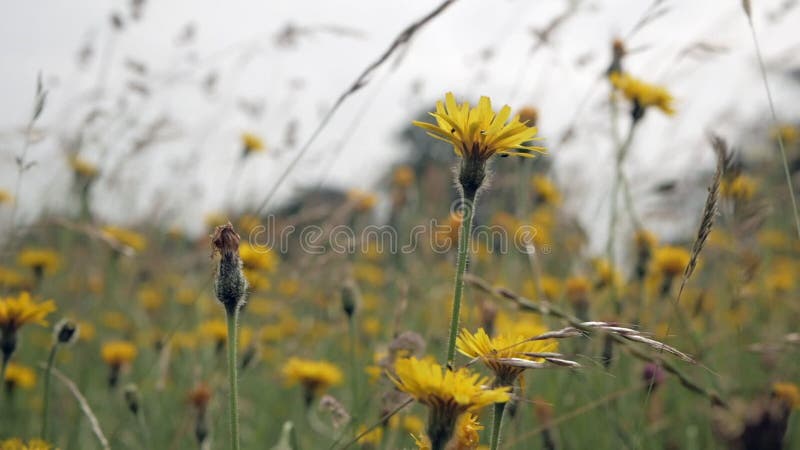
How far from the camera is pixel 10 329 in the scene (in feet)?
5.16

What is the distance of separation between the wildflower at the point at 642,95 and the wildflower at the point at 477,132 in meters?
1.66

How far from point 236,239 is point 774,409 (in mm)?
883

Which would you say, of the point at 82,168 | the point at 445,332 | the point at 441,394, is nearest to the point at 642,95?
the point at 445,332

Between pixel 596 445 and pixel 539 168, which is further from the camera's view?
pixel 539 168

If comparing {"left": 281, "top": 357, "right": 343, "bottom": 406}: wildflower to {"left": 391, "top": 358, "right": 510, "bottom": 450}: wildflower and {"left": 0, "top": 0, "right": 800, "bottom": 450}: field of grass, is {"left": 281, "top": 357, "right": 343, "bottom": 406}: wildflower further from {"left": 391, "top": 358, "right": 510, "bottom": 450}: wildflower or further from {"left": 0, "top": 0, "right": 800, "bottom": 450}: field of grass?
{"left": 391, "top": 358, "right": 510, "bottom": 450}: wildflower

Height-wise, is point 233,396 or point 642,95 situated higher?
point 642,95

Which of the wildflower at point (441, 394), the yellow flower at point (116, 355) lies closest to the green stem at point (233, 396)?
the wildflower at point (441, 394)

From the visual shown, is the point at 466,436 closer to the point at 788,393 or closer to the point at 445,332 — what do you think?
the point at 788,393

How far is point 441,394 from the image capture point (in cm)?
84

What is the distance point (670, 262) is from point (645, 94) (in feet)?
2.49

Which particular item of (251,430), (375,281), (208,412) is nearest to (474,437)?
(208,412)

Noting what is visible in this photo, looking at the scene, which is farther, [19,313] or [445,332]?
[445,332]

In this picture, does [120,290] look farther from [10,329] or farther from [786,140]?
[786,140]

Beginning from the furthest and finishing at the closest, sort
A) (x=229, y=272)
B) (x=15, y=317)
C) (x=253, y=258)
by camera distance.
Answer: (x=253, y=258)
(x=15, y=317)
(x=229, y=272)
